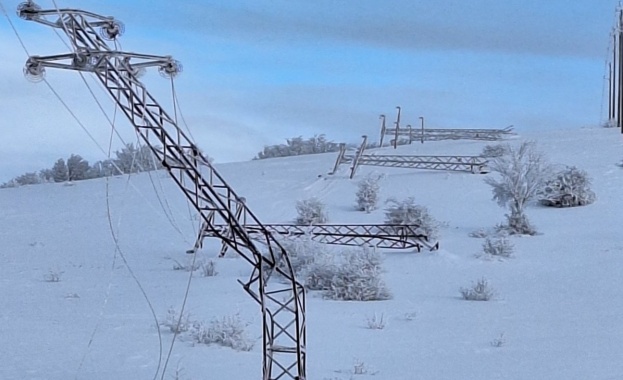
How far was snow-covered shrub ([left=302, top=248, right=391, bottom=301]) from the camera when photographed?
11211mm

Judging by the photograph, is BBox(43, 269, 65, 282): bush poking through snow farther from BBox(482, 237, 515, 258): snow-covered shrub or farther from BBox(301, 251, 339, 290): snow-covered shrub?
BBox(482, 237, 515, 258): snow-covered shrub

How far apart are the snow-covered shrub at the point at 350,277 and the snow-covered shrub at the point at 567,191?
740 cm

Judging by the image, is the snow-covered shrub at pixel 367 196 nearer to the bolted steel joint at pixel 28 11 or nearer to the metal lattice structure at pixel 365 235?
the metal lattice structure at pixel 365 235

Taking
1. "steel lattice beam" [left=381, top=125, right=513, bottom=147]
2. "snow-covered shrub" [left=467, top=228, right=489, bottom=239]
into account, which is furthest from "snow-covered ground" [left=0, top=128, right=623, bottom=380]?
"steel lattice beam" [left=381, top=125, right=513, bottom=147]

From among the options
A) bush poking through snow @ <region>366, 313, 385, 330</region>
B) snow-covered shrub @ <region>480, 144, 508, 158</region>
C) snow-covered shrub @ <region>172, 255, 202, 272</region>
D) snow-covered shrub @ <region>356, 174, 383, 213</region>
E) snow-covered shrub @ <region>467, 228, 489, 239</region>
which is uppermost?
snow-covered shrub @ <region>480, 144, 508, 158</region>

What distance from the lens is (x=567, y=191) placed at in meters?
18.6

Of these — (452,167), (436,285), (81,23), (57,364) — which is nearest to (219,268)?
(436,285)

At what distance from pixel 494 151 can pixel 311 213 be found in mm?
8663

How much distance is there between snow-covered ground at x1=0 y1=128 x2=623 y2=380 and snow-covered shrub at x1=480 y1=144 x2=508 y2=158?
1.79 m

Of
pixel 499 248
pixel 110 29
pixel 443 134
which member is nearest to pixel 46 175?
pixel 443 134

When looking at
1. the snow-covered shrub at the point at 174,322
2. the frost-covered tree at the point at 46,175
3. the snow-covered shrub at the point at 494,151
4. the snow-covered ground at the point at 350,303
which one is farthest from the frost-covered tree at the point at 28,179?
the snow-covered shrub at the point at 174,322

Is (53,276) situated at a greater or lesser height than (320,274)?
lesser

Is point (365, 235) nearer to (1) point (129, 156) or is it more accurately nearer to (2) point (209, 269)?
(2) point (209, 269)

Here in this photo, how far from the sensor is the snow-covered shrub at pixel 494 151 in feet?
78.8
